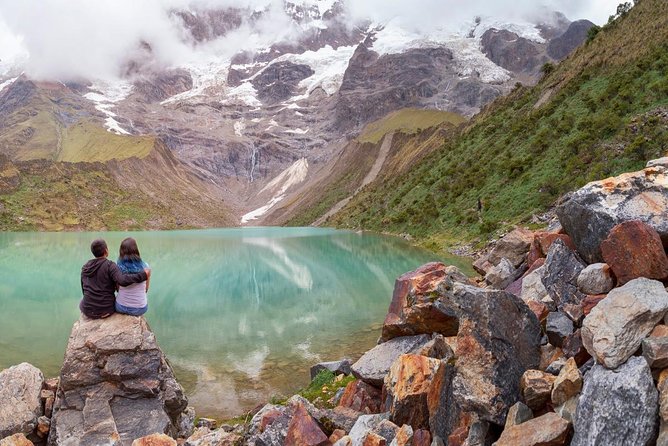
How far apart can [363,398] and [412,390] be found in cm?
236

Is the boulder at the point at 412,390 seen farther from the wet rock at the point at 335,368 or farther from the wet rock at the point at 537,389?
the wet rock at the point at 335,368

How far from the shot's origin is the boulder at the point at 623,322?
5.77m

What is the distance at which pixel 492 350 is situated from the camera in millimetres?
6996

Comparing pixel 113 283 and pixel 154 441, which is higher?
pixel 113 283

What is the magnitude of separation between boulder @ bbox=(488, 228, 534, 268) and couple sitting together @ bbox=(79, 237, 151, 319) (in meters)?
10.4

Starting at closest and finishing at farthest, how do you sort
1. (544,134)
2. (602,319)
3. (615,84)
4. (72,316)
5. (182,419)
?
(602,319), (182,419), (72,316), (615,84), (544,134)

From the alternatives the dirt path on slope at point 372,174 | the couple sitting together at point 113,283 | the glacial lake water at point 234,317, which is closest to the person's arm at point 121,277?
the couple sitting together at point 113,283

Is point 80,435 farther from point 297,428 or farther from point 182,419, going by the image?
point 297,428

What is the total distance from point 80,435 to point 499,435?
26.8 feet

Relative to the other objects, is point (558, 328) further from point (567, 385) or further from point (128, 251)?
point (128, 251)

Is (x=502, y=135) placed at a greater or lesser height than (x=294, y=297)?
greater

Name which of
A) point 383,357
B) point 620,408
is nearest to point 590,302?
point 620,408

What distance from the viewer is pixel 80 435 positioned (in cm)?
926

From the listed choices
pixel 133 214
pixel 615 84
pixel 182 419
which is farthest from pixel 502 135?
pixel 133 214
